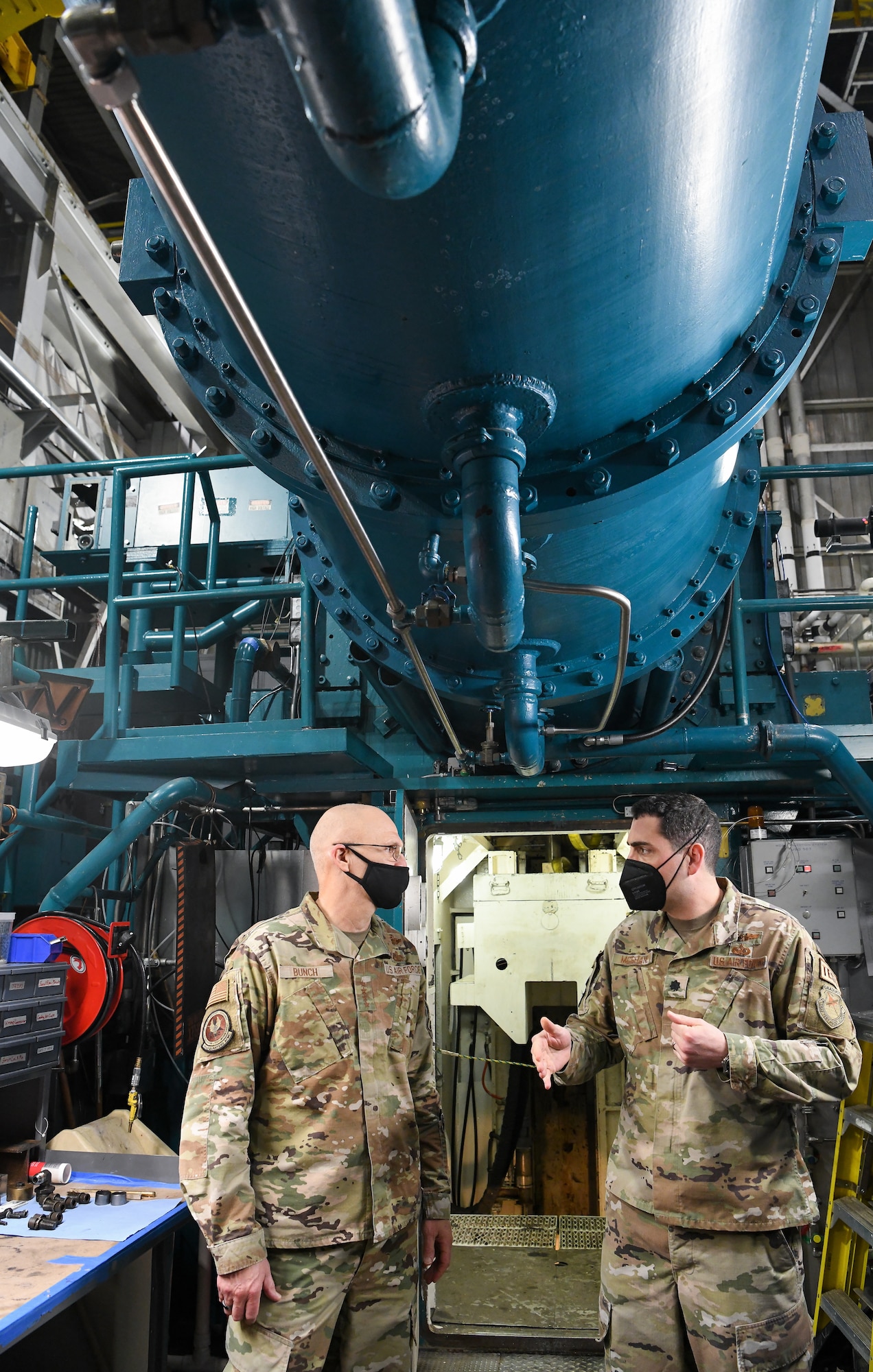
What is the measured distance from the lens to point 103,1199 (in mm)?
3258

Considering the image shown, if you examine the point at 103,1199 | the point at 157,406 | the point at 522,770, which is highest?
the point at 157,406

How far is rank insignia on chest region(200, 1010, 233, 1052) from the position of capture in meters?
2.31

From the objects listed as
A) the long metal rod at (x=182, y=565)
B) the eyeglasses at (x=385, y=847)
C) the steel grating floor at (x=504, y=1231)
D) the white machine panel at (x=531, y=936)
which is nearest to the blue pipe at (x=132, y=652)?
the long metal rod at (x=182, y=565)

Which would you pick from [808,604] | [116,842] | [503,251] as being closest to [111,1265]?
[116,842]

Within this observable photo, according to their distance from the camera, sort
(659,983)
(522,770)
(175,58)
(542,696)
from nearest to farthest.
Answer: (175,58), (659,983), (542,696), (522,770)

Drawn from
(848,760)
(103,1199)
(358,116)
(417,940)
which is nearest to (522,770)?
(848,760)

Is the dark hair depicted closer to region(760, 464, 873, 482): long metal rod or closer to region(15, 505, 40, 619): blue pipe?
region(760, 464, 873, 482): long metal rod

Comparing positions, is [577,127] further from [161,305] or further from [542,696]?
[542,696]

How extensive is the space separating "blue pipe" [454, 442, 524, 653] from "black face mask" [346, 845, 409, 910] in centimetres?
114

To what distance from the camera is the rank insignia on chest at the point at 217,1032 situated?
2309 mm

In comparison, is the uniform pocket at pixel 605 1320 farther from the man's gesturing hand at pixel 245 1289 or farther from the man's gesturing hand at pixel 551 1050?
the man's gesturing hand at pixel 245 1289

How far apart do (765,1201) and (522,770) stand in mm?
1488

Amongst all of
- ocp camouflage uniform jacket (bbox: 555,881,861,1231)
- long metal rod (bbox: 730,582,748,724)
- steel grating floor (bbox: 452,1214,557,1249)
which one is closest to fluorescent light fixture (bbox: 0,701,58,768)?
ocp camouflage uniform jacket (bbox: 555,881,861,1231)

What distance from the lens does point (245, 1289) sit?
6.97 feet
